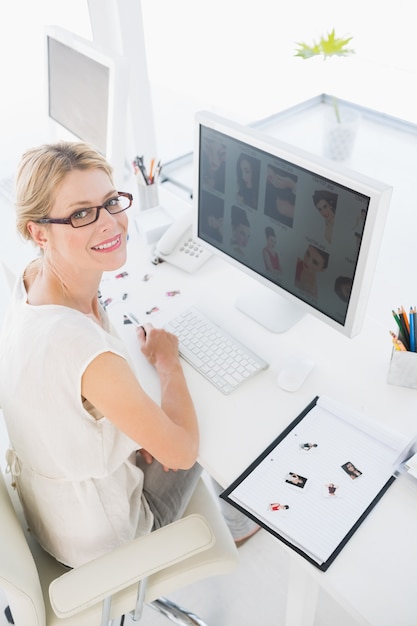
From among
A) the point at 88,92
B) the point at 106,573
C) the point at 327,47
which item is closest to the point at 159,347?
the point at 106,573

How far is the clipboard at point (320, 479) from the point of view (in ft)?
3.29

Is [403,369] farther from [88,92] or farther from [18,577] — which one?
[88,92]

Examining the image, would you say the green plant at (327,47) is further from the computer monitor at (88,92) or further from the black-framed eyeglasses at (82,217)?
the black-framed eyeglasses at (82,217)

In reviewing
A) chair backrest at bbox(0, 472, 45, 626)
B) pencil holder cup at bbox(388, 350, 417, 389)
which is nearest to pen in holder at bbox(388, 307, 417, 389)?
pencil holder cup at bbox(388, 350, 417, 389)

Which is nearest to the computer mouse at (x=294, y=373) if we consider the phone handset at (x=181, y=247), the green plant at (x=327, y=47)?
the phone handset at (x=181, y=247)

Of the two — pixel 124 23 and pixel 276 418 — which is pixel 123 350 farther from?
pixel 124 23

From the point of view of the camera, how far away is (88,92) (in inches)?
67.9

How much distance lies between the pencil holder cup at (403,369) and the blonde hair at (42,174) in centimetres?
79

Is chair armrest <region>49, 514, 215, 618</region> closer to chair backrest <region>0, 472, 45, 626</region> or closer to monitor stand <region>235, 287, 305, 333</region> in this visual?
chair backrest <region>0, 472, 45, 626</region>

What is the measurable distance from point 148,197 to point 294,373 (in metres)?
0.88

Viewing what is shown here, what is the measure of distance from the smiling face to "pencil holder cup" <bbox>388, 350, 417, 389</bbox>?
66cm

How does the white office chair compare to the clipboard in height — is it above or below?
below

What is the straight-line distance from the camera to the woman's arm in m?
1.02

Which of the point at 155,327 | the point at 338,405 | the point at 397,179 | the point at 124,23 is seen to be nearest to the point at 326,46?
the point at 397,179
